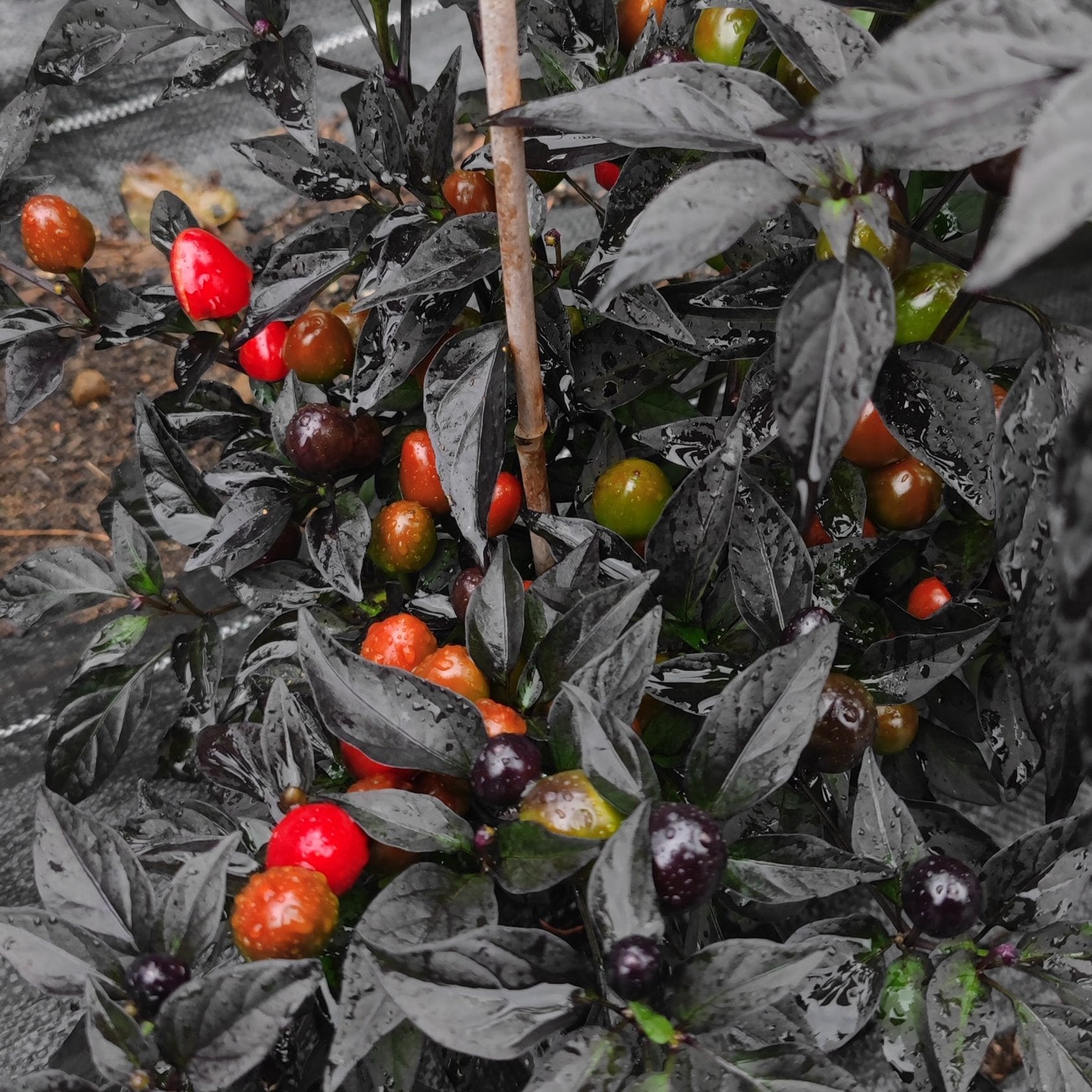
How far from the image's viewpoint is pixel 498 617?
1.81ft

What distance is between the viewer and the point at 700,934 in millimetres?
576

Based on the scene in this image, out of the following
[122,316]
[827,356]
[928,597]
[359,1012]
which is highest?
[827,356]

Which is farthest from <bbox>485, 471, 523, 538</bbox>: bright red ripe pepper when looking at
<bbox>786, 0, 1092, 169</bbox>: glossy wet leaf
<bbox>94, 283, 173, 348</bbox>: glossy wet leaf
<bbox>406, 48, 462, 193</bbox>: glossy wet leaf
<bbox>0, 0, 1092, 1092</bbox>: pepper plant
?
<bbox>786, 0, 1092, 169</bbox>: glossy wet leaf

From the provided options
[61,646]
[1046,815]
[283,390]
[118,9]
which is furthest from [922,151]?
[61,646]

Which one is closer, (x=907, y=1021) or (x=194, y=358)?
(x=907, y=1021)

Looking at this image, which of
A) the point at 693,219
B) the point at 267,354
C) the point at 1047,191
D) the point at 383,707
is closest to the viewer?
the point at 1047,191

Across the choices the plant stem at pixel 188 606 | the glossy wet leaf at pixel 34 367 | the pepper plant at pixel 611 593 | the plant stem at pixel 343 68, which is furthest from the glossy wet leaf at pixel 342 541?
the plant stem at pixel 343 68

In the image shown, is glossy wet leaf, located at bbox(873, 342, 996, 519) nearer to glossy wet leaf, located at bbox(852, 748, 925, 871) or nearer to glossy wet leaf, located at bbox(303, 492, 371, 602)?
glossy wet leaf, located at bbox(852, 748, 925, 871)

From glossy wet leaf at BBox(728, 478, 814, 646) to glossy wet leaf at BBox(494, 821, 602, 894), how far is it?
193 mm

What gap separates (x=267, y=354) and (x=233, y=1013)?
0.55 m

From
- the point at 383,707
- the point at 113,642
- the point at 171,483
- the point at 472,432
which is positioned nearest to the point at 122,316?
the point at 171,483

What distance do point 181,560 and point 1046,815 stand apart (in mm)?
1139

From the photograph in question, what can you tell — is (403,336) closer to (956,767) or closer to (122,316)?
(122,316)

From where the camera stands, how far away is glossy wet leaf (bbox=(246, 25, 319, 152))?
640mm
